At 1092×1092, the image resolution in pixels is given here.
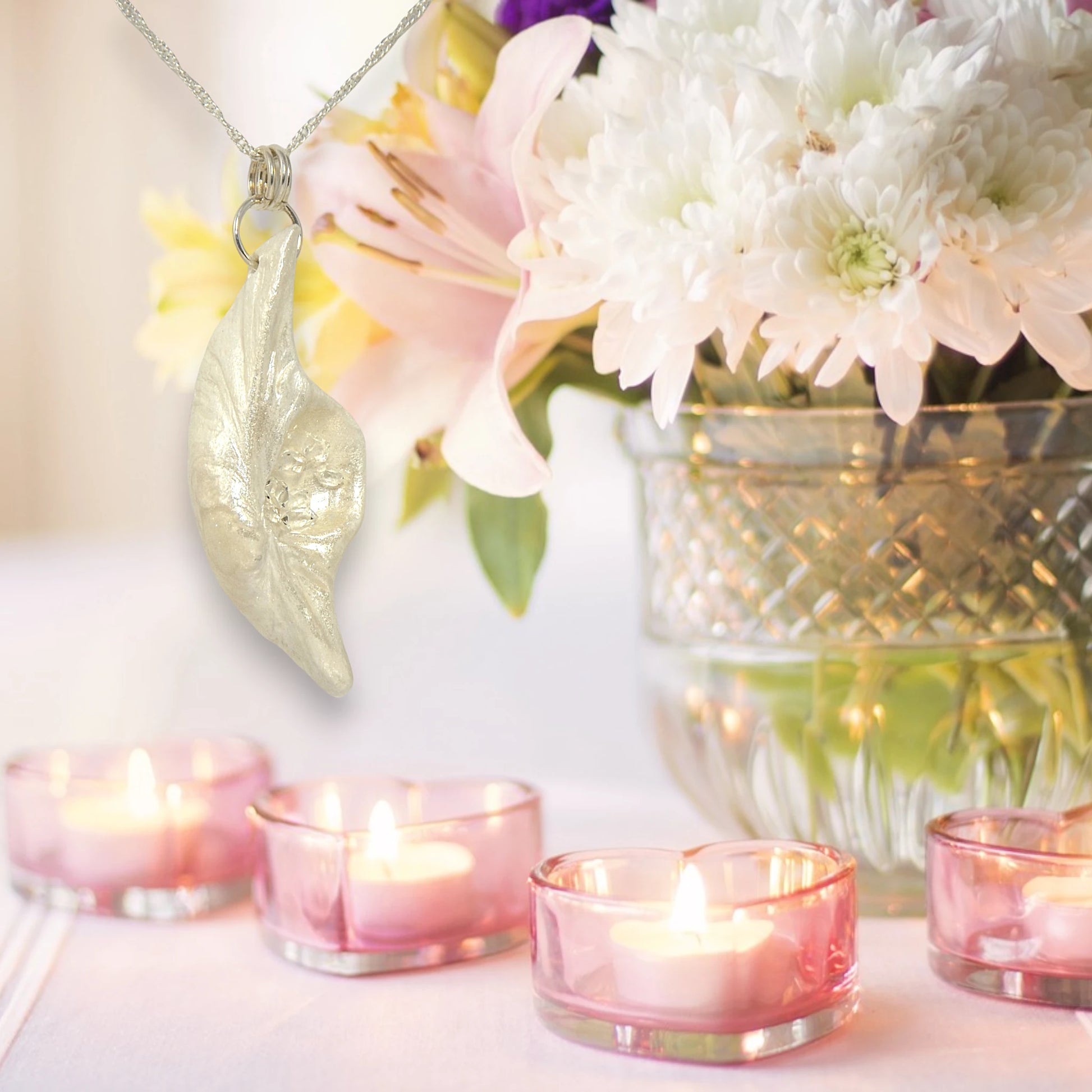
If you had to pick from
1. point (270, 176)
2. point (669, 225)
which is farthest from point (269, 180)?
point (669, 225)

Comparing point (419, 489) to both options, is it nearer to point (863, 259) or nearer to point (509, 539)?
point (509, 539)

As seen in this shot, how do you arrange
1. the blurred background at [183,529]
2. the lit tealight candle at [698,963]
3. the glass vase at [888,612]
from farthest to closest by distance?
the blurred background at [183,529]
the glass vase at [888,612]
the lit tealight candle at [698,963]

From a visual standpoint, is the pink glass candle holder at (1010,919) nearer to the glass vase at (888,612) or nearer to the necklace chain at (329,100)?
the glass vase at (888,612)

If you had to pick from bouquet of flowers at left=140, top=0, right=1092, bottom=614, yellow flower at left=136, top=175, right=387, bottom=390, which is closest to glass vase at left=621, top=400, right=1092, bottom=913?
bouquet of flowers at left=140, top=0, right=1092, bottom=614

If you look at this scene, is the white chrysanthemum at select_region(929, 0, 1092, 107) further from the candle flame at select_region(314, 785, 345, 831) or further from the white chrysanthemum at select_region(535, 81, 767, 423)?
the candle flame at select_region(314, 785, 345, 831)

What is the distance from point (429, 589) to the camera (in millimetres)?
841

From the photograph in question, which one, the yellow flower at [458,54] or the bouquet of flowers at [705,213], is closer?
the bouquet of flowers at [705,213]

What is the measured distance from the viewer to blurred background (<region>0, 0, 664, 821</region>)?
0.75 meters

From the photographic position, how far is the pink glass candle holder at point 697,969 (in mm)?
339

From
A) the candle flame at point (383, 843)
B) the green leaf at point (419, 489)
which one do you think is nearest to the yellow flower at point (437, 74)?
the green leaf at point (419, 489)

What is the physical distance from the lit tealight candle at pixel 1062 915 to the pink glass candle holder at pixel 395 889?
0.50ft

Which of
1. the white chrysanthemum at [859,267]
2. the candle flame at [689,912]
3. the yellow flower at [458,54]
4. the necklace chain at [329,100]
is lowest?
the candle flame at [689,912]

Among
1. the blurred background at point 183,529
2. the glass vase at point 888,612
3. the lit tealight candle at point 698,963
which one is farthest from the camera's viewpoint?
the blurred background at point 183,529

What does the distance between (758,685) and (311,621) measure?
0.18m
